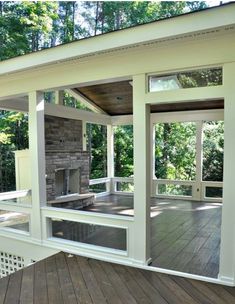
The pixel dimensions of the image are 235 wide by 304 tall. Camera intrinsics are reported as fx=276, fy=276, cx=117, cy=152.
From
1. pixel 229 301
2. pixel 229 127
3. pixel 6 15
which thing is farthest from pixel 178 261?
pixel 6 15

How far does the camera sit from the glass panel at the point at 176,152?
9766mm

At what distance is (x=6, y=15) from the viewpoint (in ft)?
38.8

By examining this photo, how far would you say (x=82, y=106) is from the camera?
40.4 ft

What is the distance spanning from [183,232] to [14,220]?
319 cm

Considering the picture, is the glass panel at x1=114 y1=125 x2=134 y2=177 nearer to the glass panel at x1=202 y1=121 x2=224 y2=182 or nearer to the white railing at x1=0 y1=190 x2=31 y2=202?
the glass panel at x1=202 y1=121 x2=224 y2=182

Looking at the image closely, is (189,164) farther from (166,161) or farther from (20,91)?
(20,91)

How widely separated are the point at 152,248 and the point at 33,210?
2091 millimetres

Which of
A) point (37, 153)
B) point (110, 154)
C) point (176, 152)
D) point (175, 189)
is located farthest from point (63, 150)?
point (176, 152)

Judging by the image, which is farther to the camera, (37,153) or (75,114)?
(75,114)

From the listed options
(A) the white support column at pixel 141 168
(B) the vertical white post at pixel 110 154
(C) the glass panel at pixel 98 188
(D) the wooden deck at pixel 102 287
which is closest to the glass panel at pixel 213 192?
(B) the vertical white post at pixel 110 154

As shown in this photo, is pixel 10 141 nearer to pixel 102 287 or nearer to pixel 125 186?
pixel 125 186

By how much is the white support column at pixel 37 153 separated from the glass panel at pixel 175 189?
17.0 ft

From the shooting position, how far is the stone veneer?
7000 mm

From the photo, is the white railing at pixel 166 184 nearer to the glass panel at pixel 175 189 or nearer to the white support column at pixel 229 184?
the glass panel at pixel 175 189
